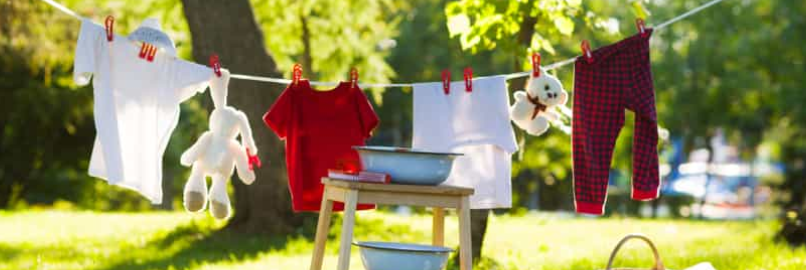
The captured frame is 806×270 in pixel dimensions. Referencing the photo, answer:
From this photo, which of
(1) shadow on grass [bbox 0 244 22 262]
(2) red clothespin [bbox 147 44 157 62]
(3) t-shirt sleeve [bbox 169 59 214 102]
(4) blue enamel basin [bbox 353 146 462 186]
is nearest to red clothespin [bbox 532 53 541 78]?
(4) blue enamel basin [bbox 353 146 462 186]

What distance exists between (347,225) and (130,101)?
3.28 ft

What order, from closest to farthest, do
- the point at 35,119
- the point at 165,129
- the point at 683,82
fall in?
the point at 165,129 < the point at 35,119 < the point at 683,82

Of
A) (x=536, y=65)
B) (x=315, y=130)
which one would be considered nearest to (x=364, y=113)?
(x=315, y=130)

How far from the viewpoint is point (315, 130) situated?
4270mm

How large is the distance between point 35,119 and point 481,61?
855 cm

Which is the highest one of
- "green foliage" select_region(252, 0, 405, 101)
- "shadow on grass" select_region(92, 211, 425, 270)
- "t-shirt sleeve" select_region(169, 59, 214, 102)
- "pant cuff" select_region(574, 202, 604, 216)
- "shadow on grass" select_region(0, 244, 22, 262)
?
"green foliage" select_region(252, 0, 405, 101)

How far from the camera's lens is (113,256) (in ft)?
23.6

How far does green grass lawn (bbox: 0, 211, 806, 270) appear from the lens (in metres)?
6.22

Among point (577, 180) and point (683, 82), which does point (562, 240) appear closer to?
point (577, 180)

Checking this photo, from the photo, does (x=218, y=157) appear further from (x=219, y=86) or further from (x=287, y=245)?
(x=287, y=245)

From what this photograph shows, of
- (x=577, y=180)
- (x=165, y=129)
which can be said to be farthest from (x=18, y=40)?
(x=577, y=180)

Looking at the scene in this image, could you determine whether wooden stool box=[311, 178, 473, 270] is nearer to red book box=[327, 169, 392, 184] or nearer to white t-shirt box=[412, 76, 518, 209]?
red book box=[327, 169, 392, 184]

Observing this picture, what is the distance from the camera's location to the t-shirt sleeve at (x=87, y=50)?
379 centimetres

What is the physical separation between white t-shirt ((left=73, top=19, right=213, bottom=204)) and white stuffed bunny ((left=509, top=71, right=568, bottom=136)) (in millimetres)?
1268
